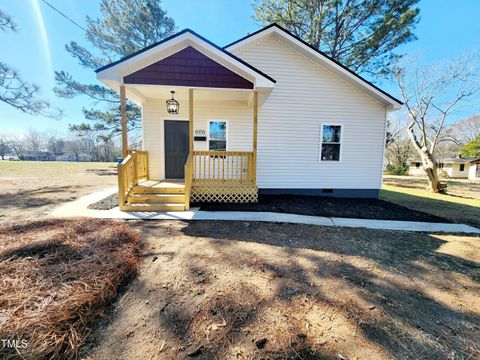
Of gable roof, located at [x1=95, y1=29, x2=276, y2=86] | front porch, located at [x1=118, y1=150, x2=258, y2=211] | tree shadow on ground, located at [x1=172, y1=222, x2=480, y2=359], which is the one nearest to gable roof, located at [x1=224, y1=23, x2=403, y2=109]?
gable roof, located at [x1=95, y1=29, x2=276, y2=86]

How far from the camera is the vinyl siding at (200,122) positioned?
26.4ft

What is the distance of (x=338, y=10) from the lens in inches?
468

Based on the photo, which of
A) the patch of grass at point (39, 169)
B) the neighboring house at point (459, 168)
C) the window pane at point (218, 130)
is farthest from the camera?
the neighboring house at point (459, 168)

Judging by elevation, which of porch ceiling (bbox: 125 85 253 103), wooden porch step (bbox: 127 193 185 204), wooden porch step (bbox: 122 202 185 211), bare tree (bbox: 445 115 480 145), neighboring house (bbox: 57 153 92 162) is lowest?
wooden porch step (bbox: 122 202 185 211)

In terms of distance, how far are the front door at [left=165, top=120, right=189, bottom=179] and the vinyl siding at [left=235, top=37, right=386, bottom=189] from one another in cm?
296

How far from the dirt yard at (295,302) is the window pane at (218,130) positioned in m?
4.91

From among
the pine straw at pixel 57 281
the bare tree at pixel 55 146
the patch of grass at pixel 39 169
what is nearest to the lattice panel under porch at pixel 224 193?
the pine straw at pixel 57 281

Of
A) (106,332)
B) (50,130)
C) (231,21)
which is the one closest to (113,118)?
(231,21)

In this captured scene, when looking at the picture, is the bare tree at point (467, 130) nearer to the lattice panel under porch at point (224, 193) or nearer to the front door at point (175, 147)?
the lattice panel under porch at point (224, 193)

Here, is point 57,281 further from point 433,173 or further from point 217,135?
point 433,173

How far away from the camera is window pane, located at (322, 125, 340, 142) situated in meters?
8.39

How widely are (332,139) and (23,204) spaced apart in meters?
10.7

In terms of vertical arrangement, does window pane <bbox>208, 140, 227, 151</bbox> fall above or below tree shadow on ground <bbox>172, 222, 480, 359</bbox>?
above

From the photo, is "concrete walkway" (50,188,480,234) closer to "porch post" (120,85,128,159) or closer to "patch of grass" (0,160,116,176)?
"porch post" (120,85,128,159)
